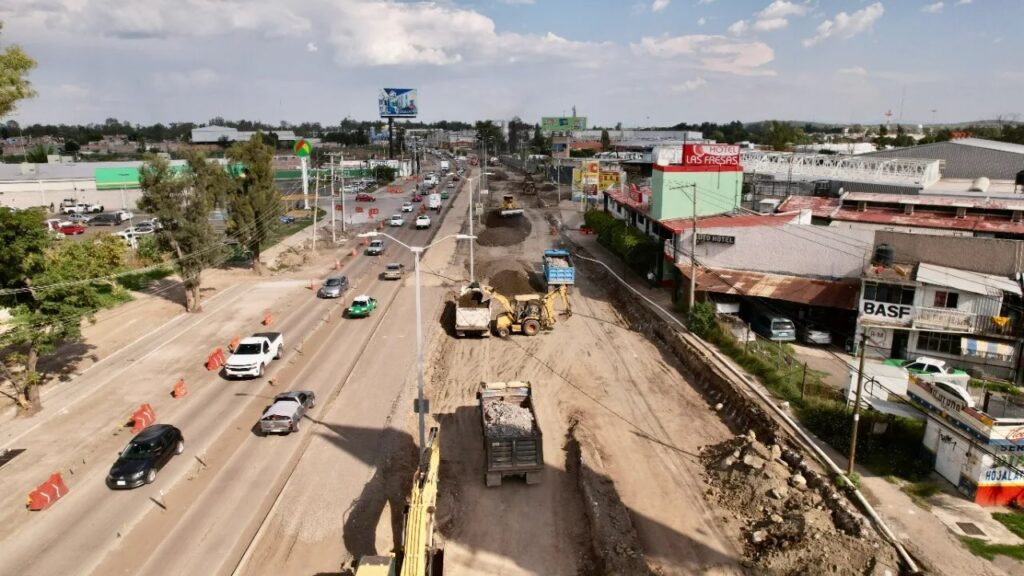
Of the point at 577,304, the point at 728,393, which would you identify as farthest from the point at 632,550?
the point at 577,304

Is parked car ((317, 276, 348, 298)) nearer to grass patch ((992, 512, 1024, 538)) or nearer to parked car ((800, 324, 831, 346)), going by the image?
parked car ((800, 324, 831, 346))

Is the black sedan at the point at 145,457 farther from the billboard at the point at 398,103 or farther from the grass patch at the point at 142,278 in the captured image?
the billboard at the point at 398,103

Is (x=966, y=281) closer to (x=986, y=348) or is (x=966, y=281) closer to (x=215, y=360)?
(x=986, y=348)

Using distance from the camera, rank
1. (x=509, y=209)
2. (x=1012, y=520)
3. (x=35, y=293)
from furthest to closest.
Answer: (x=509, y=209) < (x=35, y=293) < (x=1012, y=520)

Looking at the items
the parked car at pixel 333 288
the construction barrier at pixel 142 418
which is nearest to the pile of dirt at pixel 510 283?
the parked car at pixel 333 288

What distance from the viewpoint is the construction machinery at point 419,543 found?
15164mm

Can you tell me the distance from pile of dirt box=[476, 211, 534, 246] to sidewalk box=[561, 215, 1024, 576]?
52.0 meters

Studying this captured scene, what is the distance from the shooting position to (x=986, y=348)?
3044cm

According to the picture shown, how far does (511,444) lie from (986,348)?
80.2 feet

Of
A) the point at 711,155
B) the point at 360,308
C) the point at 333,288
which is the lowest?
the point at 360,308

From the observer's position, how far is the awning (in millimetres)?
30078

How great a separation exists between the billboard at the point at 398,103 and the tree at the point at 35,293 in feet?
471

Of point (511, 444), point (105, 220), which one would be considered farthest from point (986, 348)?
point (105, 220)

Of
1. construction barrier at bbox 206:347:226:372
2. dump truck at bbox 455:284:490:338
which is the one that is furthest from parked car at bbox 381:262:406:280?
construction barrier at bbox 206:347:226:372
